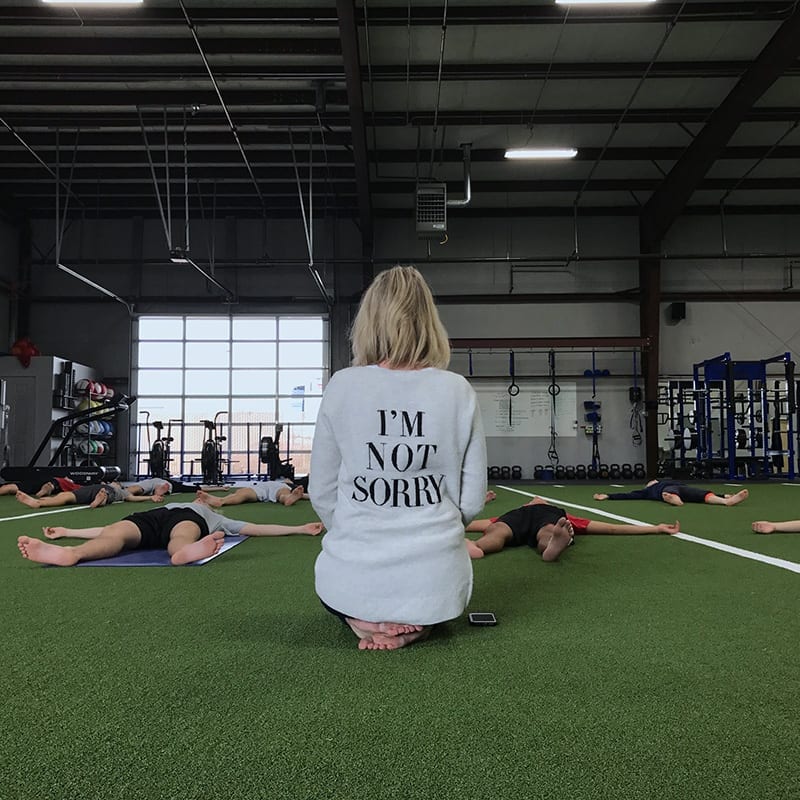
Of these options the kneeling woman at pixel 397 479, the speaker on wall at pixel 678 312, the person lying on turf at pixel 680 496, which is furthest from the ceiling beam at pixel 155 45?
the speaker on wall at pixel 678 312

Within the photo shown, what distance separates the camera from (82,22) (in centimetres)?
836

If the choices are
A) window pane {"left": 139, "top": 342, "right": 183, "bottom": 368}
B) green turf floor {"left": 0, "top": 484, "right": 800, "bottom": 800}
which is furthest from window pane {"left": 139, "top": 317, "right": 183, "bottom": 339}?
green turf floor {"left": 0, "top": 484, "right": 800, "bottom": 800}

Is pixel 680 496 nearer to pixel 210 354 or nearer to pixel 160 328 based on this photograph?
pixel 210 354

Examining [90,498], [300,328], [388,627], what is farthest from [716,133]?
[388,627]

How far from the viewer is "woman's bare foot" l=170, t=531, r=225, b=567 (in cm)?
302

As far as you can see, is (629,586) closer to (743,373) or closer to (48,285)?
(743,373)

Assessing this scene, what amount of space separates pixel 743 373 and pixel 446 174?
685 centimetres

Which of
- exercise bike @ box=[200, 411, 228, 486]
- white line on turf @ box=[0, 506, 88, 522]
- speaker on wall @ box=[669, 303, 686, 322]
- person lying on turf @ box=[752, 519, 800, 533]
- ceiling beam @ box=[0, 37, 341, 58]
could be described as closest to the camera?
person lying on turf @ box=[752, 519, 800, 533]

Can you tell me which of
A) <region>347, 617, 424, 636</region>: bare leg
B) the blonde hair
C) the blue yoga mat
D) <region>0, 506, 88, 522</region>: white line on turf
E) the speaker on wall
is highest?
the speaker on wall

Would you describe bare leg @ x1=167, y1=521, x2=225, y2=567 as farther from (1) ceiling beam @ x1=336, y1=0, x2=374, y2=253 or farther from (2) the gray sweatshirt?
(1) ceiling beam @ x1=336, y1=0, x2=374, y2=253

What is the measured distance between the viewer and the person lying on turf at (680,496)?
240 inches

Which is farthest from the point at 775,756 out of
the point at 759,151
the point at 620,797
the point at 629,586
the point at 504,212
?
the point at 504,212

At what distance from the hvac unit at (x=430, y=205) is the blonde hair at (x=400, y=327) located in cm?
898

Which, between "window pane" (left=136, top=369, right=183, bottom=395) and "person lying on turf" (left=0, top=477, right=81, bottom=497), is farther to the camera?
"window pane" (left=136, top=369, right=183, bottom=395)
